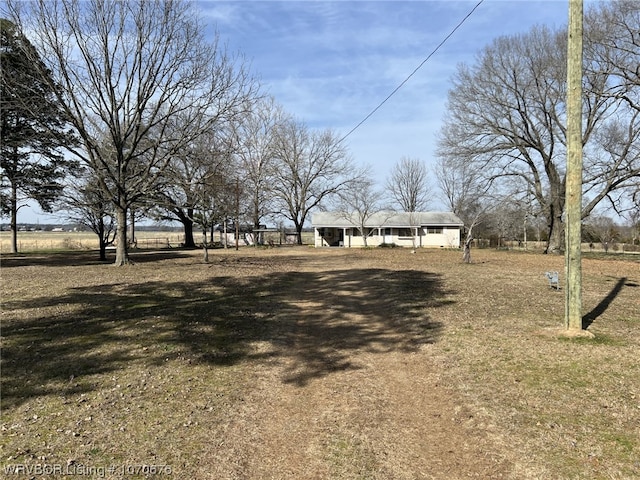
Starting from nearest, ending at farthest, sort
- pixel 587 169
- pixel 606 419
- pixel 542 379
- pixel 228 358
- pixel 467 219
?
pixel 606 419 < pixel 542 379 < pixel 228 358 < pixel 587 169 < pixel 467 219

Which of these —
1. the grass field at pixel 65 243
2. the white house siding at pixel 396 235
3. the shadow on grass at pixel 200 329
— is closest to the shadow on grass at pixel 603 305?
the shadow on grass at pixel 200 329

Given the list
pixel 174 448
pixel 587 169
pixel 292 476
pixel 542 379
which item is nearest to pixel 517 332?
pixel 542 379

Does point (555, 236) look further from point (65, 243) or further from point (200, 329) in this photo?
point (65, 243)

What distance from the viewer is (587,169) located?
84.8 feet

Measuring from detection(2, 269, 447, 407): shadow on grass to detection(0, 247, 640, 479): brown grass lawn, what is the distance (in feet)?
0.15

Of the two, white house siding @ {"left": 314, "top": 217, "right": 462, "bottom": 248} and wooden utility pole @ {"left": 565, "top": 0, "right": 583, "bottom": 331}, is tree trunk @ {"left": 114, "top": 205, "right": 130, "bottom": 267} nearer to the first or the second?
wooden utility pole @ {"left": 565, "top": 0, "right": 583, "bottom": 331}

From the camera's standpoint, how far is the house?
48.0 m

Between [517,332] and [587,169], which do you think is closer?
[517,332]

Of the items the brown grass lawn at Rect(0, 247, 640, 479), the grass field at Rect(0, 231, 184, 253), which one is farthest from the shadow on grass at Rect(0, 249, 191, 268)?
the grass field at Rect(0, 231, 184, 253)

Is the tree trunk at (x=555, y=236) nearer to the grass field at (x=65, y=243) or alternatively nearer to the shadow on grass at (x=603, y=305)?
the shadow on grass at (x=603, y=305)

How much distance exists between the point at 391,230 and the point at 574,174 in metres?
42.3

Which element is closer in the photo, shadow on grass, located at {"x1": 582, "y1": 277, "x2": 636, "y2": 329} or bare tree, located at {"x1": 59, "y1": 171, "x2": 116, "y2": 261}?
shadow on grass, located at {"x1": 582, "y1": 277, "x2": 636, "y2": 329}

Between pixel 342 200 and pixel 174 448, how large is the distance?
158 feet

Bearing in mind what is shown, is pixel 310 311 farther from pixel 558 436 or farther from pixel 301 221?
pixel 301 221
